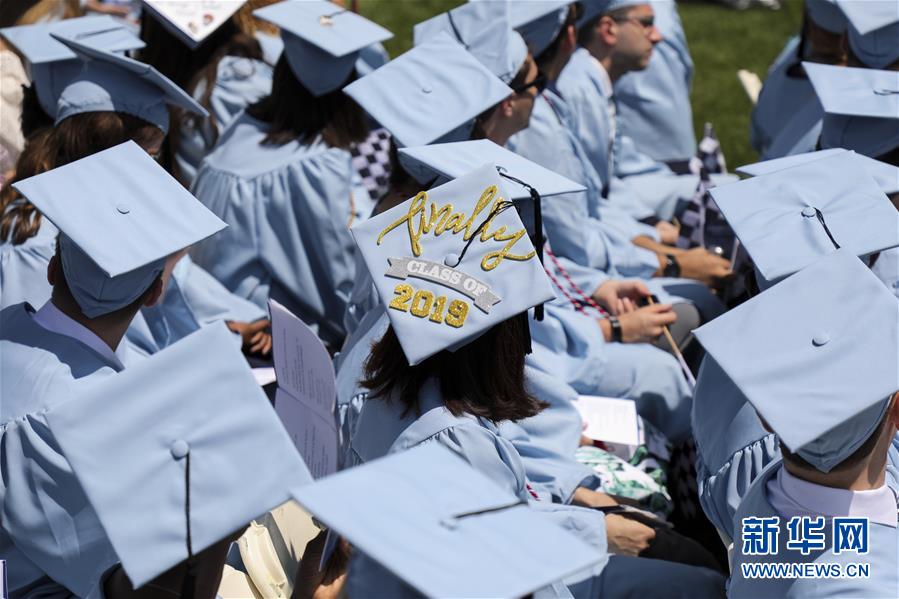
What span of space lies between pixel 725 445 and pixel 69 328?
5.60 feet

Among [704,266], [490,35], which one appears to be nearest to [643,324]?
[704,266]

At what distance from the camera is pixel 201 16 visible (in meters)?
4.62

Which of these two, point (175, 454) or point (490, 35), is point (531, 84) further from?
point (175, 454)

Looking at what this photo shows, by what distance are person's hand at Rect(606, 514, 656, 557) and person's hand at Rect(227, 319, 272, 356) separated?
1503mm

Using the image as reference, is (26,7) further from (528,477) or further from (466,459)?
(466,459)

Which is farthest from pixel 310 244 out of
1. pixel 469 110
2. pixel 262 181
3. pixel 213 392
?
pixel 213 392

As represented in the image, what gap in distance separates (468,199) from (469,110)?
100 cm

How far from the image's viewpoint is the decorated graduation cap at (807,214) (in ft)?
9.66

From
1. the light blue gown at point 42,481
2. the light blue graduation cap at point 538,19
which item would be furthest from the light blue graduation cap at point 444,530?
the light blue graduation cap at point 538,19

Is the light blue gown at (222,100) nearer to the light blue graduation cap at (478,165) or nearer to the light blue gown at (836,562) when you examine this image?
the light blue graduation cap at (478,165)

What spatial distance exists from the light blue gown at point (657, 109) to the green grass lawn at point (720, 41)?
5.38 ft

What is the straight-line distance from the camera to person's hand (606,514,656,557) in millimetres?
3342

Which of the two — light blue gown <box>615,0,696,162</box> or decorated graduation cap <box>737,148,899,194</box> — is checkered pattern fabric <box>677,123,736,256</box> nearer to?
light blue gown <box>615,0,696,162</box>

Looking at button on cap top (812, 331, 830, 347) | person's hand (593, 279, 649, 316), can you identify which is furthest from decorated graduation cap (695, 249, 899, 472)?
person's hand (593, 279, 649, 316)
